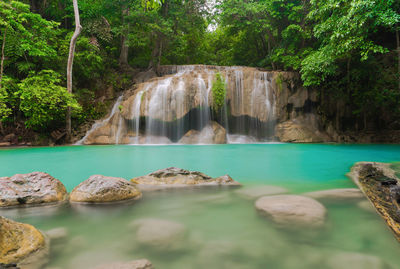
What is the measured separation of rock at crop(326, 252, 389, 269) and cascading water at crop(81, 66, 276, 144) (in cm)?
1033

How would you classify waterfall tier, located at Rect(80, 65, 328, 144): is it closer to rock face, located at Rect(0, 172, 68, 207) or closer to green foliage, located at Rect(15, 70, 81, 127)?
green foliage, located at Rect(15, 70, 81, 127)

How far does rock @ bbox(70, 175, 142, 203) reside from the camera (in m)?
2.73

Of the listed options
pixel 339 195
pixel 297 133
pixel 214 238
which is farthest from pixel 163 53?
pixel 214 238

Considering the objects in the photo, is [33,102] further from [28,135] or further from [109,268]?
[109,268]

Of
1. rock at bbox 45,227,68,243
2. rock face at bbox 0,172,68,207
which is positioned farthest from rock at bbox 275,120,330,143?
rock at bbox 45,227,68,243

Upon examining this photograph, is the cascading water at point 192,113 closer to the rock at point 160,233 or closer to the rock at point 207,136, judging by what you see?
the rock at point 207,136

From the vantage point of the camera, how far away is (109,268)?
1.41 metres

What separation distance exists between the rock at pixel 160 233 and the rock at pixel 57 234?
57 centimetres

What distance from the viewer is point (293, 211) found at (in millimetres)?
2242

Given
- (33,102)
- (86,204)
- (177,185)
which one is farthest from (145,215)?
(33,102)

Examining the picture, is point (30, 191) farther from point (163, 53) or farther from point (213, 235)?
point (163, 53)

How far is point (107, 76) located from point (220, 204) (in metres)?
14.5

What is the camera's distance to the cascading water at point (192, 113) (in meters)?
12.1

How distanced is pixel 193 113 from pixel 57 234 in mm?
10672
